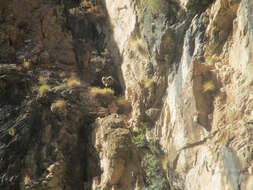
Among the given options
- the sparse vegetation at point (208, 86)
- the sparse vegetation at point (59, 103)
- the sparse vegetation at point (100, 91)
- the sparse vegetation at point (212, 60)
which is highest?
the sparse vegetation at point (100, 91)

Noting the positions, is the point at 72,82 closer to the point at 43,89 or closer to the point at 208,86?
the point at 43,89

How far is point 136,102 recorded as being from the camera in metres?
6.90

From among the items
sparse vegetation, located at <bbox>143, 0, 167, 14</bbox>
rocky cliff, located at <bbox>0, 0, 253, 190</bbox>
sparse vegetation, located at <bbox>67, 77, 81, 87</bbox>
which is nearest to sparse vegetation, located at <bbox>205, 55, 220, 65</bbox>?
rocky cliff, located at <bbox>0, 0, 253, 190</bbox>

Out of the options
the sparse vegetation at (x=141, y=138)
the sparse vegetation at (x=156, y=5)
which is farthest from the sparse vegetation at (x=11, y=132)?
the sparse vegetation at (x=156, y=5)

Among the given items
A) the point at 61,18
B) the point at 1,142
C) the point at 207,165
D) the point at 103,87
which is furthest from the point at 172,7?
the point at 1,142

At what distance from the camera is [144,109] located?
6.70 metres

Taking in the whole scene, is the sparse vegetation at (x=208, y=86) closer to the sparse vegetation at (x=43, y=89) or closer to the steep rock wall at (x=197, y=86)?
the steep rock wall at (x=197, y=86)

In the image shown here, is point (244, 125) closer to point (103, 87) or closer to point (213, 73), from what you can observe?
point (213, 73)

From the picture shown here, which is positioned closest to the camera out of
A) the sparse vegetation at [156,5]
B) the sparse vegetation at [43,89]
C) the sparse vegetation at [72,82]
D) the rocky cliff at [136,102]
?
the rocky cliff at [136,102]

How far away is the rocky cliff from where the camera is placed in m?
4.60

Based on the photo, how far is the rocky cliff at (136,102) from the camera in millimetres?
4602

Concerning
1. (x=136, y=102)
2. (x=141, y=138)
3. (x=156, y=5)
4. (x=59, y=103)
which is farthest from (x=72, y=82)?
(x=156, y=5)

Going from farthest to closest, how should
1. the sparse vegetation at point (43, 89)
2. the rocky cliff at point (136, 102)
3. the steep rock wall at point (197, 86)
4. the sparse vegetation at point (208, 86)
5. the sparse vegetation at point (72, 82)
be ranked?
the sparse vegetation at point (72, 82) → the sparse vegetation at point (43, 89) → the sparse vegetation at point (208, 86) → the rocky cliff at point (136, 102) → the steep rock wall at point (197, 86)

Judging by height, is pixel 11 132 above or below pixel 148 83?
below
